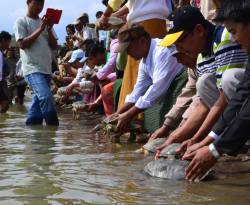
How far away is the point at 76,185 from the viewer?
10.8ft

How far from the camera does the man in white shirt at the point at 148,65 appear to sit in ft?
15.7

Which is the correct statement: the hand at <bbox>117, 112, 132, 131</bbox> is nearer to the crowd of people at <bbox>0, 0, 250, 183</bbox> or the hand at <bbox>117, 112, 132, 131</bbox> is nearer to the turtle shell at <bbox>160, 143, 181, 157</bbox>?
the crowd of people at <bbox>0, 0, 250, 183</bbox>

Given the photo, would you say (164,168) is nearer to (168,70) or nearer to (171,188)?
(171,188)

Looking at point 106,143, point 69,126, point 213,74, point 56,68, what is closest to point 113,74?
point 69,126

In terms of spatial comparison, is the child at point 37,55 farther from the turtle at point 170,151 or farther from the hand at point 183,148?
the hand at point 183,148

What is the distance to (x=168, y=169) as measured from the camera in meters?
3.42

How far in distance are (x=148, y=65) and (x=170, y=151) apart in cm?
145

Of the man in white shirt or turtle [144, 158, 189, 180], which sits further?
the man in white shirt

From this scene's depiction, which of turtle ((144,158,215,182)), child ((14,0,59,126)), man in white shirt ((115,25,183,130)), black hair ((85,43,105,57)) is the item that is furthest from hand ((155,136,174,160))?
black hair ((85,43,105,57))

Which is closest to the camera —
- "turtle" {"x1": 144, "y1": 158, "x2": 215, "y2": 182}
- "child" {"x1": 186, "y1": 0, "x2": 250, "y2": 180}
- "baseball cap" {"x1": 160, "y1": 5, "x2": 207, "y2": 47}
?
"child" {"x1": 186, "y1": 0, "x2": 250, "y2": 180}

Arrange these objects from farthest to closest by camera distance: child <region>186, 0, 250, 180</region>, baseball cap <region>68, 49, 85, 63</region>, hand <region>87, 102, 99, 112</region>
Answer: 1. baseball cap <region>68, 49, 85, 63</region>
2. hand <region>87, 102, 99, 112</region>
3. child <region>186, 0, 250, 180</region>

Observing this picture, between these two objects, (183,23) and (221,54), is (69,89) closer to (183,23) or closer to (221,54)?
(183,23)

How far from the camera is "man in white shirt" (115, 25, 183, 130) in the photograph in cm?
479

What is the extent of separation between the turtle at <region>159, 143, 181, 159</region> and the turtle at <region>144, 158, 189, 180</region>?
0.16 metres
